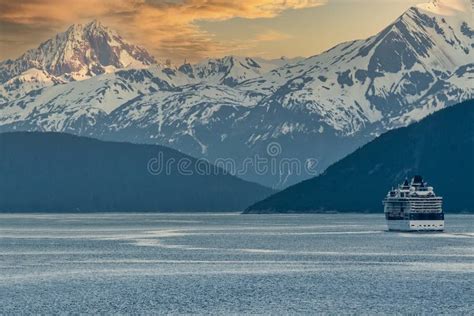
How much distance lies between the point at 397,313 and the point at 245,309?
17698 millimetres

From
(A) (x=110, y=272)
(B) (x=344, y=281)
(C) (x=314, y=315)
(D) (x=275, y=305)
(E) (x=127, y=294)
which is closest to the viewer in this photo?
(C) (x=314, y=315)

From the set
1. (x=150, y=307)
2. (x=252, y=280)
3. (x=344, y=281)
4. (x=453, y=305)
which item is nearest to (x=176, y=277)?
(x=252, y=280)

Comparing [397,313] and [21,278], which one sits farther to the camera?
[21,278]

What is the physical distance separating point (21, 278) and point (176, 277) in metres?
23.2

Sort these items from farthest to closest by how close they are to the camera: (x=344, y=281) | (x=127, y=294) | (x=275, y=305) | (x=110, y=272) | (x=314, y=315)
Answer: (x=110, y=272)
(x=344, y=281)
(x=127, y=294)
(x=275, y=305)
(x=314, y=315)

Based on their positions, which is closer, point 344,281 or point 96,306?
point 96,306

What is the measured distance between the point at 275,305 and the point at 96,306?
21381mm

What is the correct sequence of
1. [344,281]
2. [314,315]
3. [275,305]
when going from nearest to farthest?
[314,315] < [275,305] < [344,281]

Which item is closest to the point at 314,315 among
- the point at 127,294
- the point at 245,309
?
the point at 245,309

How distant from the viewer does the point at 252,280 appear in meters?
175

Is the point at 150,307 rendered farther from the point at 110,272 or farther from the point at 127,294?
the point at 110,272

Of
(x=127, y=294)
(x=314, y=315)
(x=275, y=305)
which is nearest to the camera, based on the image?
(x=314, y=315)

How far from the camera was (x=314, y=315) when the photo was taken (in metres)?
134

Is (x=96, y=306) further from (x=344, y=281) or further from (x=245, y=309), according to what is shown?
(x=344, y=281)
